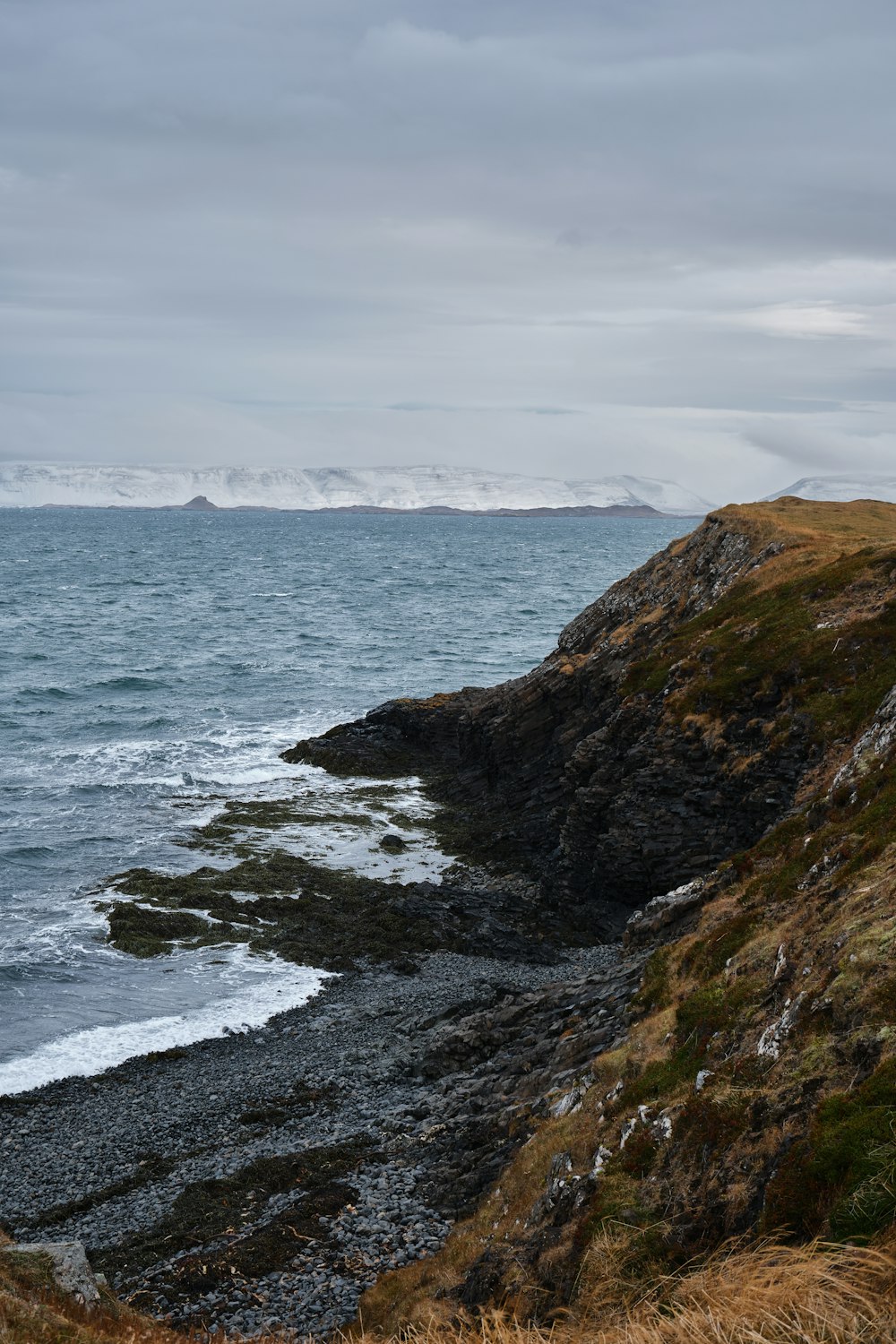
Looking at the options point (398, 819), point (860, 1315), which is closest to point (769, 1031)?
point (860, 1315)

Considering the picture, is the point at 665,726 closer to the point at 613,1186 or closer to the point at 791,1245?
the point at 613,1186

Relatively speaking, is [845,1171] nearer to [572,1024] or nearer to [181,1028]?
[572,1024]

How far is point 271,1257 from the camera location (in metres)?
17.3

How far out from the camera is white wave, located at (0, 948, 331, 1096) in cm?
2633

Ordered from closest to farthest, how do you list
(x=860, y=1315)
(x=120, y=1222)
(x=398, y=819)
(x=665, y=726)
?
(x=860, y=1315)
(x=120, y=1222)
(x=665, y=726)
(x=398, y=819)

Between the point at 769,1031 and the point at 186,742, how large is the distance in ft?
161

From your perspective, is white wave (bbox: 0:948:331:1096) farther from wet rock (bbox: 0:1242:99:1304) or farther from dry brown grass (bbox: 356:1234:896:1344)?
dry brown grass (bbox: 356:1234:896:1344)

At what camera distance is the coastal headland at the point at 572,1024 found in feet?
41.5

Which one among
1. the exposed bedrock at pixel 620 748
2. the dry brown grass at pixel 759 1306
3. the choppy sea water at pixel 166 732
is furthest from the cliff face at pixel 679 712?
the dry brown grass at pixel 759 1306

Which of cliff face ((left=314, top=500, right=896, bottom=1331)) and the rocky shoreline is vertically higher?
cliff face ((left=314, top=500, right=896, bottom=1331))

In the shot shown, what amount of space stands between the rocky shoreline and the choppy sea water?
271 cm

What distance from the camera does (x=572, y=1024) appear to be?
73.6 ft

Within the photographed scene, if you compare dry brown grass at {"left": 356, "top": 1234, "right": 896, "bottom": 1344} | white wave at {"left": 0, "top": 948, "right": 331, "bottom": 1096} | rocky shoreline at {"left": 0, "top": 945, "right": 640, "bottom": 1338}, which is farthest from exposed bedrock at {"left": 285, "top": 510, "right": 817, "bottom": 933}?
dry brown grass at {"left": 356, "top": 1234, "right": 896, "bottom": 1344}

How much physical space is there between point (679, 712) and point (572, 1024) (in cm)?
1522
